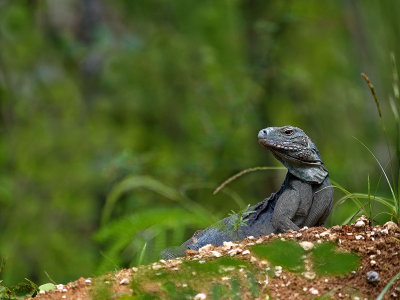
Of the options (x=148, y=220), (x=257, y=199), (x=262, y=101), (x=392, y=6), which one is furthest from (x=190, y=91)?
(x=392, y=6)

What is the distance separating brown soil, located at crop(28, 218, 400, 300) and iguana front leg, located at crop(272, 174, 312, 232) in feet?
1.77

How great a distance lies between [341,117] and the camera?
1555cm

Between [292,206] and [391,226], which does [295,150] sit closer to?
[292,206]

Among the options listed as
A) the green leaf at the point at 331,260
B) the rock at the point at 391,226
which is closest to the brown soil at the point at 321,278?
the rock at the point at 391,226

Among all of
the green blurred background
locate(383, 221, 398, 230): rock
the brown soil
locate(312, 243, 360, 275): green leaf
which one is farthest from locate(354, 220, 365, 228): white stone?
the green blurred background

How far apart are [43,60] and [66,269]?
5.44m

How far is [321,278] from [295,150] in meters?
1.62

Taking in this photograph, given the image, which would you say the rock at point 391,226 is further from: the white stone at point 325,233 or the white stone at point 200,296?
the white stone at point 200,296

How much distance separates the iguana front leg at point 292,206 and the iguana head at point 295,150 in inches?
3.3

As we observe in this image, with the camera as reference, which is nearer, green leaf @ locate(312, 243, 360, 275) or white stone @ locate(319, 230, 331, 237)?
green leaf @ locate(312, 243, 360, 275)

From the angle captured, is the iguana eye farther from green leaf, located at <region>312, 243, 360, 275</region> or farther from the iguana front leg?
green leaf, located at <region>312, 243, 360, 275</region>

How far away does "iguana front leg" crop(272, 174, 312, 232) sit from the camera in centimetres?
482

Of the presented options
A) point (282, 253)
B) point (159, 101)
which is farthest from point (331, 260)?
point (159, 101)

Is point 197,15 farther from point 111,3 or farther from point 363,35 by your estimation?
point 363,35
